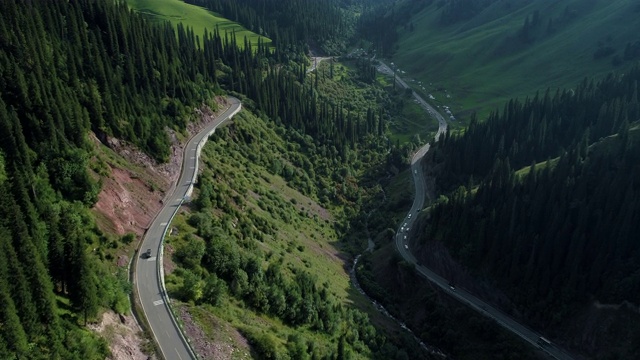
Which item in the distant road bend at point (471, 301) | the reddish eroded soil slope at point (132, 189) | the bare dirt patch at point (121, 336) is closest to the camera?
the bare dirt patch at point (121, 336)

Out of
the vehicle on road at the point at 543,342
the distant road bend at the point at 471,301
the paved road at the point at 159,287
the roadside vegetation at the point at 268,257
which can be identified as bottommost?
the distant road bend at the point at 471,301


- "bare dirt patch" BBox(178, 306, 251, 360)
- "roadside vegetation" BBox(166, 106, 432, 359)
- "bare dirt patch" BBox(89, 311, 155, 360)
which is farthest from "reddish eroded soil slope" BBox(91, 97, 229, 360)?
"roadside vegetation" BBox(166, 106, 432, 359)

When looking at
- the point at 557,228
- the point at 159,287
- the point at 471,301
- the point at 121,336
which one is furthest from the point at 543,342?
the point at 121,336

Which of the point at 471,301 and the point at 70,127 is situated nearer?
the point at 70,127

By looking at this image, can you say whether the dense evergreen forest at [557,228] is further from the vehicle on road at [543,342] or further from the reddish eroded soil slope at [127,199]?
the reddish eroded soil slope at [127,199]

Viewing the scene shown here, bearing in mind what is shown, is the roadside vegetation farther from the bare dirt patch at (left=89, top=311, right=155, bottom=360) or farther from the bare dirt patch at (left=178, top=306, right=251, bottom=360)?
the bare dirt patch at (left=89, top=311, right=155, bottom=360)

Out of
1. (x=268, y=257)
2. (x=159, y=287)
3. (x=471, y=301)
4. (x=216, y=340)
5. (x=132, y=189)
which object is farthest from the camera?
(x=471, y=301)

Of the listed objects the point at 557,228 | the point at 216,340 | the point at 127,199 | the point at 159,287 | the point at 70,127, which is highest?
A: the point at 70,127

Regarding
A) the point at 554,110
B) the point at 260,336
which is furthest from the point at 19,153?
the point at 554,110

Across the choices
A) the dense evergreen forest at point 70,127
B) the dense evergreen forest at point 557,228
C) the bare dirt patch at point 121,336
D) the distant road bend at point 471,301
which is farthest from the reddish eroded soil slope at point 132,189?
the dense evergreen forest at point 557,228

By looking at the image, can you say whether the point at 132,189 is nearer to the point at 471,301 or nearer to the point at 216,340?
the point at 216,340

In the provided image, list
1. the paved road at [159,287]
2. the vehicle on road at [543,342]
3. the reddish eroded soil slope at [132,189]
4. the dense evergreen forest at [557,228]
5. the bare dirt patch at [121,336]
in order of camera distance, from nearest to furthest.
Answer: the bare dirt patch at [121,336]
the paved road at [159,287]
the reddish eroded soil slope at [132,189]
the dense evergreen forest at [557,228]
the vehicle on road at [543,342]

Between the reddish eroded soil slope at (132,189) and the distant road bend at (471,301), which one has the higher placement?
the reddish eroded soil slope at (132,189)
